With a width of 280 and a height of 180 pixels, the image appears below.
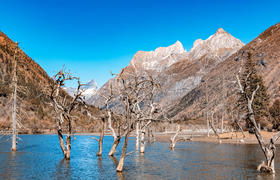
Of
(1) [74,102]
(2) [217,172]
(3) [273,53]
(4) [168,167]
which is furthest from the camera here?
(3) [273,53]

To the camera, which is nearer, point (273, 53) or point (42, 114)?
point (42, 114)

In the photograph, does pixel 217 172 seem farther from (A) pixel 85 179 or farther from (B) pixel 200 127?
(B) pixel 200 127

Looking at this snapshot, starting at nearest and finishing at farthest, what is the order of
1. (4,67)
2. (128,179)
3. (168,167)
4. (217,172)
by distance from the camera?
1. (128,179)
2. (217,172)
3. (168,167)
4. (4,67)

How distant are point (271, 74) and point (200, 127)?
64.5 metres

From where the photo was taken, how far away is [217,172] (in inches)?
1093

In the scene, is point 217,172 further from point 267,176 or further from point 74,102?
point 74,102

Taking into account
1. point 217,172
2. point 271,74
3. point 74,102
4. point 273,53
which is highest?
point 273,53

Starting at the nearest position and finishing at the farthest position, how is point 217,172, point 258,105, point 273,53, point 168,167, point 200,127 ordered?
point 217,172
point 168,167
point 258,105
point 200,127
point 273,53

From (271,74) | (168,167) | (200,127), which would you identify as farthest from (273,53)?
(168,167)

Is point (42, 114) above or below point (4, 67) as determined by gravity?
below

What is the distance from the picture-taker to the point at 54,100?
108 feet

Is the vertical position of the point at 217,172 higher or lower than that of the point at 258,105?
lower

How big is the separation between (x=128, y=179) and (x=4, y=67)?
532 feet

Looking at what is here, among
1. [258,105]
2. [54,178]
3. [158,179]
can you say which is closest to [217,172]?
[158,179]
